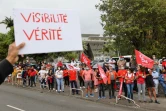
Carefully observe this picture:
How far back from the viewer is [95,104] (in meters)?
14.3

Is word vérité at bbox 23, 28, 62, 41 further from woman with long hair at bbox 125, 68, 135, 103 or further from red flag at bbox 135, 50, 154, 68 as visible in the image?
woman with long hair at bbox 125, 68, 135, 103

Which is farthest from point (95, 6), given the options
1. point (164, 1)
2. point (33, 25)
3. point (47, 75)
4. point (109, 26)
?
point (33, 25)

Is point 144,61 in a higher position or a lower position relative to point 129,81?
higher

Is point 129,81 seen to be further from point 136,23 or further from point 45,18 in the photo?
point 136,23

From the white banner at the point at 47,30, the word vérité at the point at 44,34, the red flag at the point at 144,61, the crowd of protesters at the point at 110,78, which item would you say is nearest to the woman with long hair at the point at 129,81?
the crowd of protesters at the point at 110,78

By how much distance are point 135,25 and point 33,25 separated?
22.6m

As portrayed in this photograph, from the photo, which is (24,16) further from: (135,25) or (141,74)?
(135,25)

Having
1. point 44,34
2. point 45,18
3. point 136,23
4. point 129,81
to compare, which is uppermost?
point 136,23

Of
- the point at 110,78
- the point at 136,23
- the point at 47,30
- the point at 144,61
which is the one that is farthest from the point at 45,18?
the point at 136,23

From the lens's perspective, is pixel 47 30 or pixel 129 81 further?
pixel 129 81

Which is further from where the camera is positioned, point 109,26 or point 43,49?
point 109,26

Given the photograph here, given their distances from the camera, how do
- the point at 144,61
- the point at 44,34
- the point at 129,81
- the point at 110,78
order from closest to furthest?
the point at 44,34 < the point at 144,61 < the point at 129,81 < the point at 110,78

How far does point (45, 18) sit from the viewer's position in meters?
3.54

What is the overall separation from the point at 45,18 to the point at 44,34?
0.19 metres
